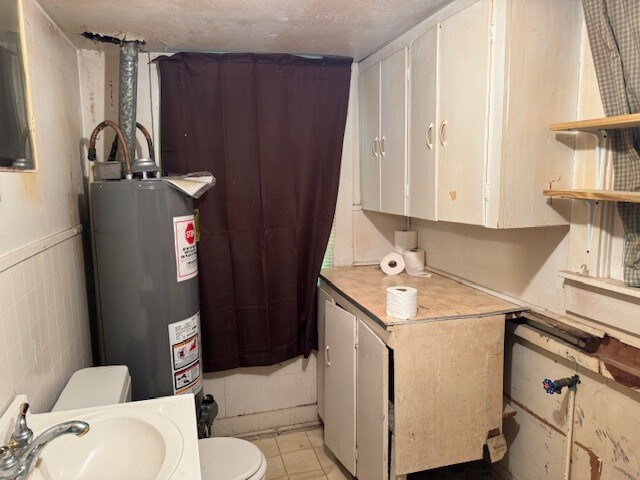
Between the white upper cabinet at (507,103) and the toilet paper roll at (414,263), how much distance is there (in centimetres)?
71

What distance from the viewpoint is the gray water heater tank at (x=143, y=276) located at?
1.77 meters

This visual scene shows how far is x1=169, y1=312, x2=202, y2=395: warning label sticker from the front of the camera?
188 cm

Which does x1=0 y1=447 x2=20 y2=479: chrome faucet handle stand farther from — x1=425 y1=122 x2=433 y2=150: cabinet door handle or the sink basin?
x1=425 y1=122 x2=433 y2=150: cabinet door handle

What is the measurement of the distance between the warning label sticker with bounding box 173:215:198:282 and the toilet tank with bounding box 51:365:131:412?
0.43 metres

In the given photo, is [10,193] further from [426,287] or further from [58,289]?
[426,287]

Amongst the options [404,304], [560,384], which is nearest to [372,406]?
[404,304]

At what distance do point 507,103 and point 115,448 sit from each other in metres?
1.56

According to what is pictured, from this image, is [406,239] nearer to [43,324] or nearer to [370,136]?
[370,136]

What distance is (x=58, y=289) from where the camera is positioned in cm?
165

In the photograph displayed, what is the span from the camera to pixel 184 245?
1.88m

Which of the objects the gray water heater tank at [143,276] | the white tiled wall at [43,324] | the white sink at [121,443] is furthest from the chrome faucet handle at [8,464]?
the gray water heater tank at [143,276]

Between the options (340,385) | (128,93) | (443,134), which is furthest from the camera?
(340,385)

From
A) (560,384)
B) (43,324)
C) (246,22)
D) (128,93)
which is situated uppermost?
(246,22)

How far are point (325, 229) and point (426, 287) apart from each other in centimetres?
67
